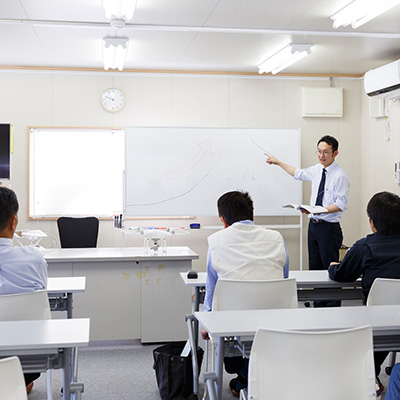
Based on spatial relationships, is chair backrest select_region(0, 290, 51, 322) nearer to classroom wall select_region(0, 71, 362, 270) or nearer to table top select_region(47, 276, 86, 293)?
table top select_region(47, 276, 86, 293)

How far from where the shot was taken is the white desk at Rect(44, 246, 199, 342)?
4414 millimetres

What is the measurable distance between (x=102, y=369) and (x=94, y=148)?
316 cm

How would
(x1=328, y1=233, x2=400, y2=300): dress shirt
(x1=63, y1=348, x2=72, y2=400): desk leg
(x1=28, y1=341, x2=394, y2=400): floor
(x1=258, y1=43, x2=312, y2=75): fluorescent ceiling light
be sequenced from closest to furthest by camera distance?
(x1=63, y1=348, x2=72, y2=400): desk leg
(x1=328, y1=233, x2=400, y2=300): dress shirt
(x1=28, y1=341, x2=394, y2=400): floor
(x1=258, y1=43, x2=312, y2=75): fluorescent ceiling light

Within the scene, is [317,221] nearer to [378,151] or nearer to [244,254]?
[378,151]

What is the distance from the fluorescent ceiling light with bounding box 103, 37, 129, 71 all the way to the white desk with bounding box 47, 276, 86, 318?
254 cm

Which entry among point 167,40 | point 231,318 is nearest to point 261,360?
point 231,318

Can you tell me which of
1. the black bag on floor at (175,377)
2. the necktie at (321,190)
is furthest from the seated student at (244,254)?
the necktie at (321,190)

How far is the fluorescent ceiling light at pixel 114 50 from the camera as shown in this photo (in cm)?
508

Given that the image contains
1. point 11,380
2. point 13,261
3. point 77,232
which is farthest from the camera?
point 77,232

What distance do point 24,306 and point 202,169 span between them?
4.18m

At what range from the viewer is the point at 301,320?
225 centimetres

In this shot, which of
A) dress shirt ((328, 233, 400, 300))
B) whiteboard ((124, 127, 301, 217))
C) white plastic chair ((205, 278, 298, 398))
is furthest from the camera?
whiteboard ((124, 127, 301, 217))

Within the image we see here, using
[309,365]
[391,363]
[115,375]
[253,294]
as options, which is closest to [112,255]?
[115,375]

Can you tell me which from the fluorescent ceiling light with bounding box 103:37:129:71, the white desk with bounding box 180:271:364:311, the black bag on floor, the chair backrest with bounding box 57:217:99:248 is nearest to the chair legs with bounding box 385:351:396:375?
the white desk with bounding box 180:271:364:311
